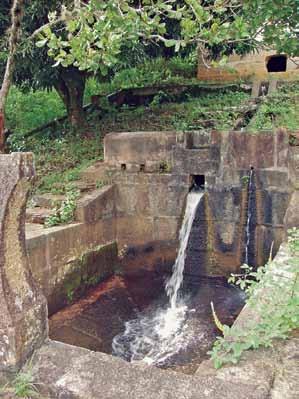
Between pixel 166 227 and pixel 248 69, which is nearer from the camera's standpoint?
pixel 166 227

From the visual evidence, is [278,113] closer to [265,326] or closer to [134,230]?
[134,230]

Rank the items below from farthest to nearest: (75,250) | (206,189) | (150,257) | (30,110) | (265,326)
Answer: (30,110)
(150,257)
(206,189)
(75,250)
(265,326)

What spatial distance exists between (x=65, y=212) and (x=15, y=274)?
12.1 feet

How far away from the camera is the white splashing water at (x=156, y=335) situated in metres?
4.60

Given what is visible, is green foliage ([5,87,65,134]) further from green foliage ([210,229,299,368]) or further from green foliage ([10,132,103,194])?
green foliage ([210,229,299,368])

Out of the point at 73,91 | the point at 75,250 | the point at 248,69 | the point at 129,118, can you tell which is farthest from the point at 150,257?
the point at 248,69

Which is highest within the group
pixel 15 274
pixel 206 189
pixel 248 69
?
pixel 248 69

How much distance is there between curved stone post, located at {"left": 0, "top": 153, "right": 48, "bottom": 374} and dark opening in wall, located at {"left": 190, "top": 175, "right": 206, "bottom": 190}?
4805mm

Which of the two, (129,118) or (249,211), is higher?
(129,118)

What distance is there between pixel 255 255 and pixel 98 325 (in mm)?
2755

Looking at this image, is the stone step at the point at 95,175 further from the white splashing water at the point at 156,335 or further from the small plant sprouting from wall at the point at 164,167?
the white splashing water at the point at 156,335

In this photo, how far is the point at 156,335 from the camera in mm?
5051

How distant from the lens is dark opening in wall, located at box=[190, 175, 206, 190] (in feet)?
22.7

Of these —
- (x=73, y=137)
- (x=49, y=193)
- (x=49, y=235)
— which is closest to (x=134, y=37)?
(x=49, y=235)
